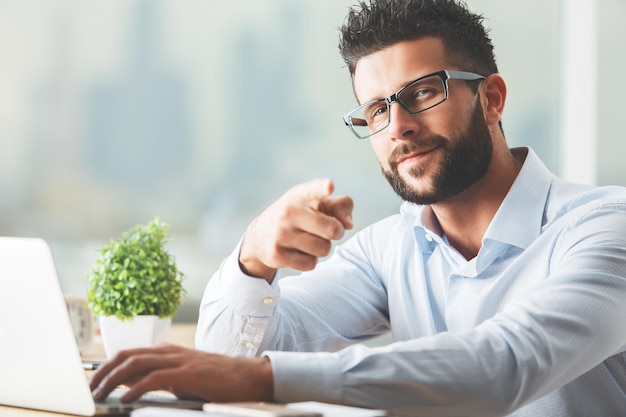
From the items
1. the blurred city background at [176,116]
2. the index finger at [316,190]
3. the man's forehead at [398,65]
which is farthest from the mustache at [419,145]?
the blurred city background at [176,116]

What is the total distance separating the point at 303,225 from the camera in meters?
1.27

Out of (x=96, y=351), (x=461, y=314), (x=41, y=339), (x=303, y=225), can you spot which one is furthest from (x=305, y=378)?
(x=96, y=351)

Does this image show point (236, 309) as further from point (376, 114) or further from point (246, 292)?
point (376, 114)

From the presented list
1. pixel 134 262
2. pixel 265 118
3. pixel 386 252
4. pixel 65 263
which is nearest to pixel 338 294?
pixel 386 252

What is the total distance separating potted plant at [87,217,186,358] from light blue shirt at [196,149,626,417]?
306mm

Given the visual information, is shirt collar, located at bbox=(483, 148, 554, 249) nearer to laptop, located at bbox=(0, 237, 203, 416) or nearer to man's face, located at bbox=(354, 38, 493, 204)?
man's face, located at bbox=(354, 38, 493, 204)

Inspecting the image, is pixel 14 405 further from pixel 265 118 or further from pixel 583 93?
pixel 583 93

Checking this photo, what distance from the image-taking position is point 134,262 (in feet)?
6.77

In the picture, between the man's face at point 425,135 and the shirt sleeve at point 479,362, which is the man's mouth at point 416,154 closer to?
the man's face at point 425,135

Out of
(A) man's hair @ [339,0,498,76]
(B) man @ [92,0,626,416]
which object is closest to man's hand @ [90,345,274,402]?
(B) man @ [92,0,626,416]

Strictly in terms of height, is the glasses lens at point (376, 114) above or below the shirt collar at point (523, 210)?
above

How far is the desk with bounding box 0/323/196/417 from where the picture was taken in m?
1.27

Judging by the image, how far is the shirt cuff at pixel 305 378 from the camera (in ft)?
3.47

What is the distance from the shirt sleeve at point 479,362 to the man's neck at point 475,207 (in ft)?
1.91
